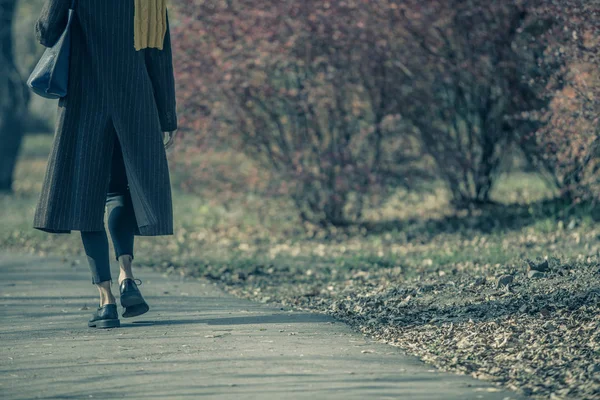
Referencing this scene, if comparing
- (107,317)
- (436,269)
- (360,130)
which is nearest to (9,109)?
(360,130)

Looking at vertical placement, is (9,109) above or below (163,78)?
above

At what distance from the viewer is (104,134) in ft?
18.0

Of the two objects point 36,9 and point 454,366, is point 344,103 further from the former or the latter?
point 36,9

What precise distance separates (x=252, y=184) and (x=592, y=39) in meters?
4.46

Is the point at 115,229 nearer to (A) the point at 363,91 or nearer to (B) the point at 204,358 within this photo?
(B) the point at 204,358

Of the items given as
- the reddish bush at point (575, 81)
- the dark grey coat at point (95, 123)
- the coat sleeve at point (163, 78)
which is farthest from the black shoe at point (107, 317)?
the reddish bush at point (575, 81)

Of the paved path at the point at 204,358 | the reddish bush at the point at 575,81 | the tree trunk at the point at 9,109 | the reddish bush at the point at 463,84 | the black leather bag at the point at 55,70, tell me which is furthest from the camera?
the tree trunk at the point at 9,109

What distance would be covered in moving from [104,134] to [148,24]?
67 cm

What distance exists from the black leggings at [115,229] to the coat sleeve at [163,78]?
0.37 metres

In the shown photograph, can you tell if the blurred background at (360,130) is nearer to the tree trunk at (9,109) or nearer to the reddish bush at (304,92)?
the reddish bush at (304,92)

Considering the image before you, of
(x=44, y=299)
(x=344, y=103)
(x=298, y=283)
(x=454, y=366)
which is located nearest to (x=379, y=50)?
(x=344, y=103)

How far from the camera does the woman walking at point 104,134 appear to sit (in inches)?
215

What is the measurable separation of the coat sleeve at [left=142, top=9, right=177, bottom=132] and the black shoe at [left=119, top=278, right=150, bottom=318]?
0.96m

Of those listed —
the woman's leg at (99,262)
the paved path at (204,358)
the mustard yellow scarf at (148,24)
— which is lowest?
the paved path at (204,358)
